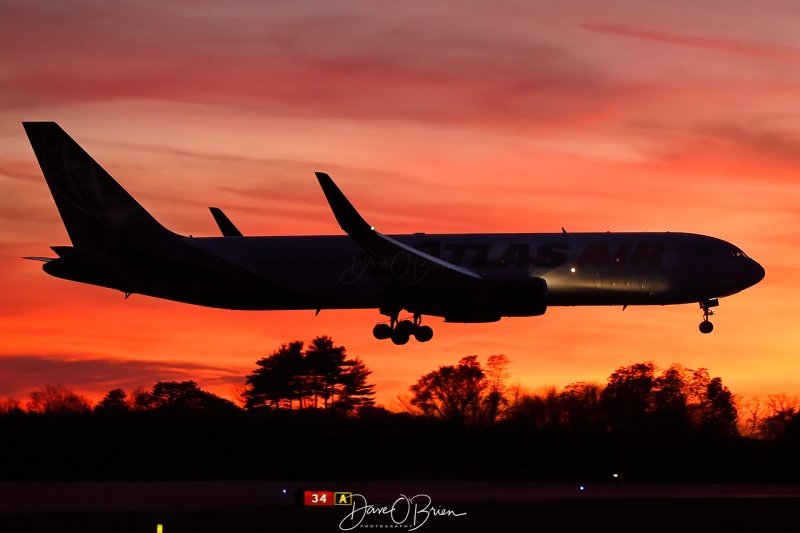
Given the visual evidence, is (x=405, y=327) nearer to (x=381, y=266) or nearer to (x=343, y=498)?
(x=381, y=266)

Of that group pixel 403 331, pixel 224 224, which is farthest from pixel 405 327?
pixel 224 224

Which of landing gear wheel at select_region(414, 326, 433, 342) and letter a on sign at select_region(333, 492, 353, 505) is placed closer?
letter a on sign at select_region(333, 492, 353, 505)

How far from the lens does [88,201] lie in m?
61.6

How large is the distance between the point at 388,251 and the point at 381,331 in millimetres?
4974

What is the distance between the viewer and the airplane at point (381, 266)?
56.4 meters

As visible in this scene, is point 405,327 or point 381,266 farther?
point 405,327

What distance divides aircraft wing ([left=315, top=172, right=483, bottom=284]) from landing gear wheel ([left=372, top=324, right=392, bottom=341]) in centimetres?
370

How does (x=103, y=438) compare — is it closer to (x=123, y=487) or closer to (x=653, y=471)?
(x=123, y=487)

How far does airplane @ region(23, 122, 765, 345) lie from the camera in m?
56.4
